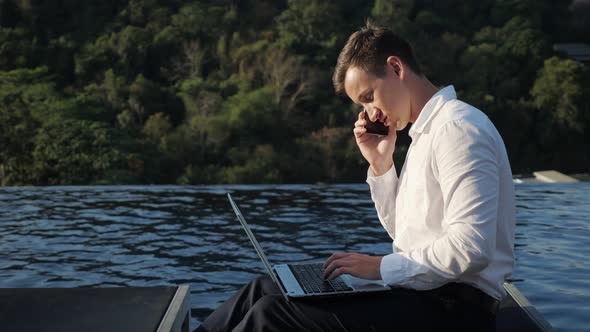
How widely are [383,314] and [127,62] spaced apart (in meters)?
27.8

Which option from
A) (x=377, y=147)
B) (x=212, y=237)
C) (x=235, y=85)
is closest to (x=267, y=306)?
(x=377, y=147)

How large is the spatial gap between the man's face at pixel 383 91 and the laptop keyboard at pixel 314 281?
41cm

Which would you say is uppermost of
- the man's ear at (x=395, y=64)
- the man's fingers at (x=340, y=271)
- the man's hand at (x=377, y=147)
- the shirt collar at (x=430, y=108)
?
the man's ear at (x=395, y=64)

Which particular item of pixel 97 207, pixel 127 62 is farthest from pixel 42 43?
pixel 97 207

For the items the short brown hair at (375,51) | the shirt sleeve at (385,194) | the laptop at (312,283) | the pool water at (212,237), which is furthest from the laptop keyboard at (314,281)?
the pool water at (212,237)

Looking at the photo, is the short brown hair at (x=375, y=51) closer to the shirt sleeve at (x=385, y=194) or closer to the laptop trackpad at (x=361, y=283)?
the shirt sleeve at (x=385, y=194)

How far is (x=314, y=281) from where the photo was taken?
1.71 metres

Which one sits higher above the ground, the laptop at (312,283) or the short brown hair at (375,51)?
the short brown hair at (375,51)

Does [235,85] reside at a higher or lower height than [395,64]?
lower

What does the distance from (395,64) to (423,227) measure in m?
0.37

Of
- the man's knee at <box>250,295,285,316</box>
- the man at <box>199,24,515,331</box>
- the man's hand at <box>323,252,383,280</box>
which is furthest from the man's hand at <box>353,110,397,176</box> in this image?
the man's knee at <box>250,295,285,316</box>

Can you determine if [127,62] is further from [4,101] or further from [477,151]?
[477,151]

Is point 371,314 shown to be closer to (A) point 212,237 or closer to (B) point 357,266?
(B) point 357,266

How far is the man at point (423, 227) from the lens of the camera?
1.48 m
